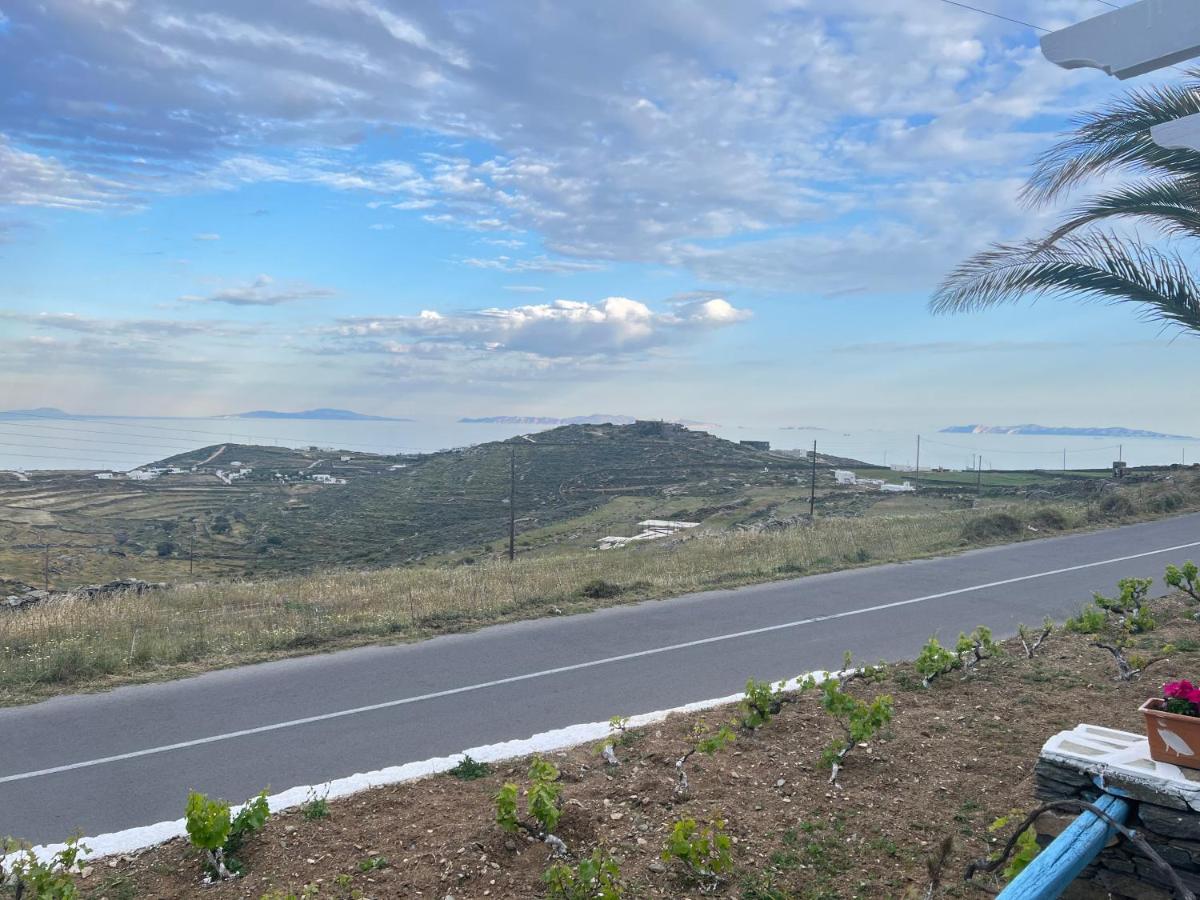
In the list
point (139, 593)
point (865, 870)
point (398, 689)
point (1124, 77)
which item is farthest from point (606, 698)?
point (139, 593)

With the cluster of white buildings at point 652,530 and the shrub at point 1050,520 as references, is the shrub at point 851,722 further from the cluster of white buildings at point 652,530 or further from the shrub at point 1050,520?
the cluster of white buildings at point 652,530

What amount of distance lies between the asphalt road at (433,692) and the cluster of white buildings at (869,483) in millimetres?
31440

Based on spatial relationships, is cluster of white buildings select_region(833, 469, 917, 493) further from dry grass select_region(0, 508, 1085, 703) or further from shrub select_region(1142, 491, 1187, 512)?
dry grass select_region(0, 508, 1085, 703)

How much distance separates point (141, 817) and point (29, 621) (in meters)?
6.77

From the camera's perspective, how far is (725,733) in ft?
15.1

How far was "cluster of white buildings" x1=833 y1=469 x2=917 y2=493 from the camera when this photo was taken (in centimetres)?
4332

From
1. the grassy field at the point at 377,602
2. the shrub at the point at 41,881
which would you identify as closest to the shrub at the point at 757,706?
the shrub at the point at 41,881

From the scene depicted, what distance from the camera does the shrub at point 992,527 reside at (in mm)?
18250

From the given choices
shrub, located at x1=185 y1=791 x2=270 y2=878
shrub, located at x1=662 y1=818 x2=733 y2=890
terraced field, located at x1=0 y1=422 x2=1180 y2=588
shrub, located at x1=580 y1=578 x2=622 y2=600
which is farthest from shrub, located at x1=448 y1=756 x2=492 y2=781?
terraced field, located at x1=0 y1=422 x2=1180 y2=588

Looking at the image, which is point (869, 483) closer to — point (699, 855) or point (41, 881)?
point (699, 855)

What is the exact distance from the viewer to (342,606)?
1250 centimetres

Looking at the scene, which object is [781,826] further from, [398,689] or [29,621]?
[29,621]

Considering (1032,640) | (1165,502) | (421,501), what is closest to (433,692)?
(1032,640)

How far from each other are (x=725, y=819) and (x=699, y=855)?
60 cm
